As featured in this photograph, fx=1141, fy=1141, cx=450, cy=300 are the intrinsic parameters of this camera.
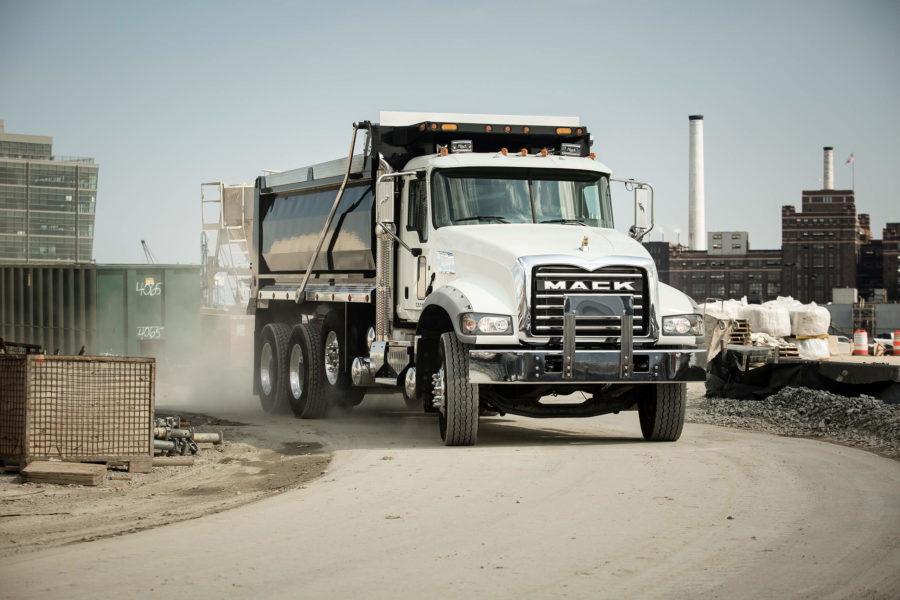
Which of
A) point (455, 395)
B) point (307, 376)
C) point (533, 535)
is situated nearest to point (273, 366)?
point (307, 376)

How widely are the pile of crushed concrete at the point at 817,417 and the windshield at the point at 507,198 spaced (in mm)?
4099

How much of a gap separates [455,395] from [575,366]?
1319mm

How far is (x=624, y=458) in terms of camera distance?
11.6 metres

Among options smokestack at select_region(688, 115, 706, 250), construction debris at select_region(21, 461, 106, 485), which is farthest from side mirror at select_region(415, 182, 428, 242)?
smokestack at select_region(688, 115, 706, 250)

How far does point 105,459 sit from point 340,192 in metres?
6.22

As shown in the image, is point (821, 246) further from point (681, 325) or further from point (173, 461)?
point (173, 461)

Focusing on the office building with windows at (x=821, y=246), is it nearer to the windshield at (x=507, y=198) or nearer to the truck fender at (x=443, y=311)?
the windshield at (x=507, y=198)

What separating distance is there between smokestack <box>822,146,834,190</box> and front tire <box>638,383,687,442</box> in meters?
148

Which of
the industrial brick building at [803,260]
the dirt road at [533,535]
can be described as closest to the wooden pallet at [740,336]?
the dirt road at [533,535]

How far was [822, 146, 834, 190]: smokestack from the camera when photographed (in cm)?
15212

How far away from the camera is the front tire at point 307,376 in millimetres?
16875

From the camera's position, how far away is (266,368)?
19.3m

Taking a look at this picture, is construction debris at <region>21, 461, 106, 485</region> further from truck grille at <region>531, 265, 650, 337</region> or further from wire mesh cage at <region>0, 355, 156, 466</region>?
truck grille at <region>531, 265, 650, 337</region>

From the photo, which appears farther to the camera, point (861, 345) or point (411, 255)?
point (861, 345)
